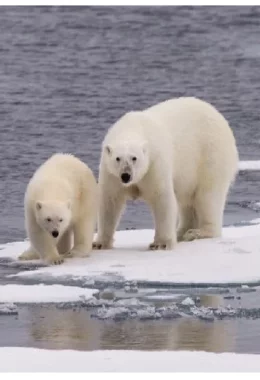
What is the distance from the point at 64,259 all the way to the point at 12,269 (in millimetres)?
397

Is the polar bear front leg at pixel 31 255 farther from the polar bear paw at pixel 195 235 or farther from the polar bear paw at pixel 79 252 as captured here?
the polar bear paw at pixel 195 235

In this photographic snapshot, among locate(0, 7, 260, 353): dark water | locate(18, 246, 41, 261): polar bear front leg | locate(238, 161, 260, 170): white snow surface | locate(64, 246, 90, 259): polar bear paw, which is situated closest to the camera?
locate(0, 7, 260, 353): dark water

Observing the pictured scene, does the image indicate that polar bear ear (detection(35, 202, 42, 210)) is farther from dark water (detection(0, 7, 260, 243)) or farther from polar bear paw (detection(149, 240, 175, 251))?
dark water (detection(0, 7, 260, 243))

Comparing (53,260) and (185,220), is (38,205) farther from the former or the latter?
(185,220)

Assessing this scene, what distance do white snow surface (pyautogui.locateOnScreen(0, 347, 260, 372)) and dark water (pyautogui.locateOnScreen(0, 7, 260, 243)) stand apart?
3606 mm

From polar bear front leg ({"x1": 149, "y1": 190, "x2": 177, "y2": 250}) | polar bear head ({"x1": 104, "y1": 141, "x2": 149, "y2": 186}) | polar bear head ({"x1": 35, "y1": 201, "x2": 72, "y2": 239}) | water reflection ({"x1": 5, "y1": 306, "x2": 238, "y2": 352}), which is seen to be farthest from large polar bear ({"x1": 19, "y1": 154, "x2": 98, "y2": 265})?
water reflection ({"x1": 5, "y1": 306, "x2": 238, "y2": 352})

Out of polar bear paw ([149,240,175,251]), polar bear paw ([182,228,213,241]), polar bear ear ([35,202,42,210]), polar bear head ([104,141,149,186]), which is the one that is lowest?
→ polar bear paw ([182,228,213,241])

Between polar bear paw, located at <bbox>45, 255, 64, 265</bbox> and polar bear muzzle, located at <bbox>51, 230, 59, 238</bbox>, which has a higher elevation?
polar bear muzzle, located at <bbox>51, 230, 59, 238</bbox>

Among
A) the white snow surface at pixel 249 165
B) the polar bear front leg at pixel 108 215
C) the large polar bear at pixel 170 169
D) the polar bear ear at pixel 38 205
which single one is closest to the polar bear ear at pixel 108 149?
the large polar bear at pixel 170 169

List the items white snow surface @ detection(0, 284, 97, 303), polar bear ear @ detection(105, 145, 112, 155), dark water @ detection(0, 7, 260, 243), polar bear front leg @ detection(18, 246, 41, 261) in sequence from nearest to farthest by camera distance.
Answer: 1. white snow surface @ detection(0, 284, 97, 303)
2. polar bear ear @ detection(105, 145, 112, 155)
3. polar bear front leg @ detection(18, 246, 41, 261)
4. dark water @ detection(0, 7, 260, 243)

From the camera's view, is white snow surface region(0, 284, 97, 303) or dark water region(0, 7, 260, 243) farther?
dark water region(0, 7, 260, 243)

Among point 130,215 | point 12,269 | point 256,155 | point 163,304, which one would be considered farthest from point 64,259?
point 256,155

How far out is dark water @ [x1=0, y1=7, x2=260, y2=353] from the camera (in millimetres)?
6500

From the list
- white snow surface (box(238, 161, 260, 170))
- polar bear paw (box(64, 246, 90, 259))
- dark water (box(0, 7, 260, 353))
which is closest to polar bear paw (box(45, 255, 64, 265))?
polar bear paw (box(64, 246, 90, 259))
